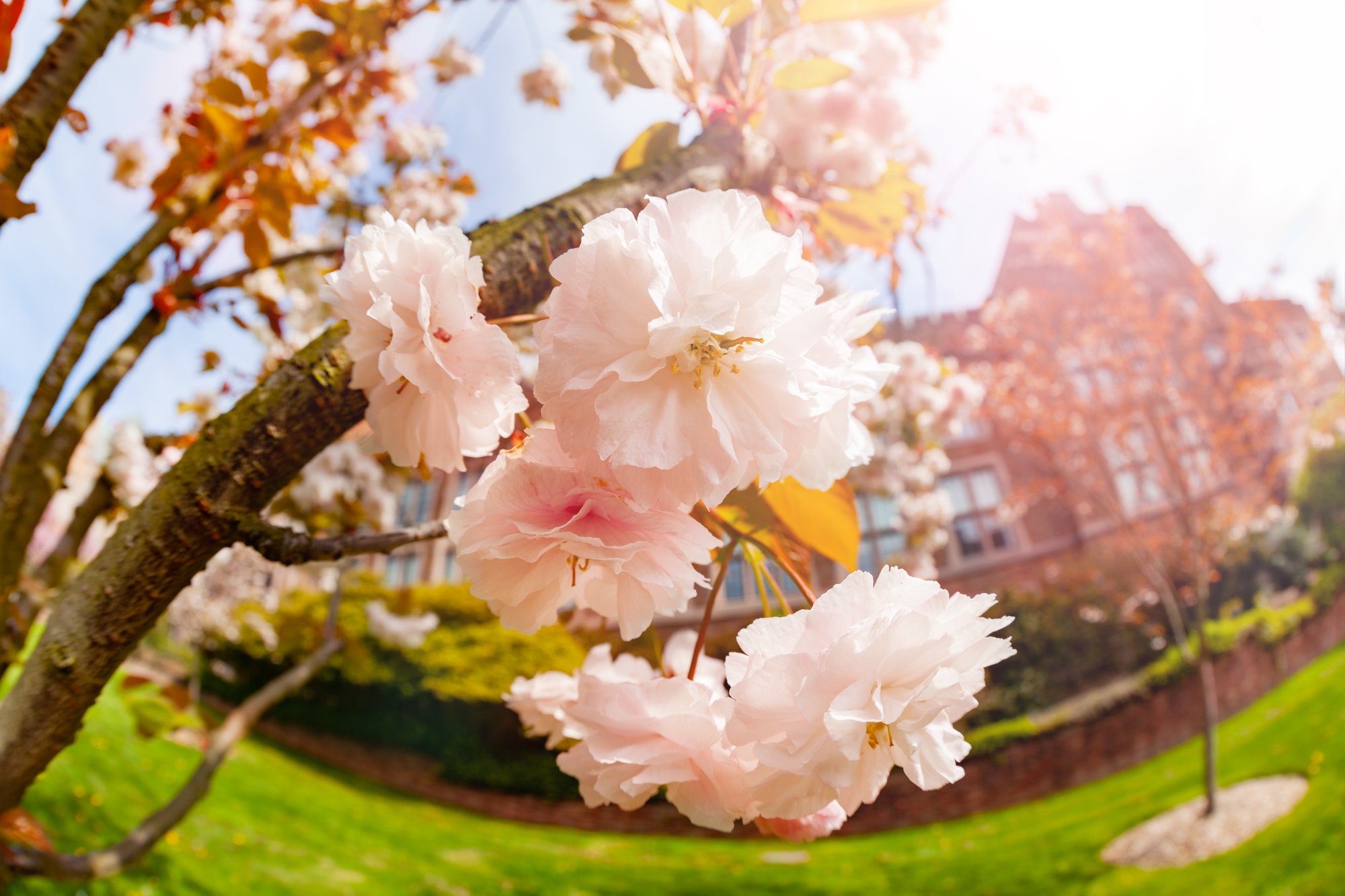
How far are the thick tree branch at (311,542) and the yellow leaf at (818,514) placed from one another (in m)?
0.26

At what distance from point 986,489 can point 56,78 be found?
450 inches

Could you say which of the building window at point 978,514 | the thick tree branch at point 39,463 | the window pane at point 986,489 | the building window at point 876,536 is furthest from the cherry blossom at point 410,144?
the window pane at point 986,489

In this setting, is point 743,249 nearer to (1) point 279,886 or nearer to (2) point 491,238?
(2) point 491,238

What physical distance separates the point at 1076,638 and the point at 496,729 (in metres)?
6.81

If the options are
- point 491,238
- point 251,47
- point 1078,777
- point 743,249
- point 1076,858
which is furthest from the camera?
point 1078,777

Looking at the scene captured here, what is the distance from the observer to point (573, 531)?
1.10 feet

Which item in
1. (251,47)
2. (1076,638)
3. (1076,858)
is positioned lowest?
(1076,858)

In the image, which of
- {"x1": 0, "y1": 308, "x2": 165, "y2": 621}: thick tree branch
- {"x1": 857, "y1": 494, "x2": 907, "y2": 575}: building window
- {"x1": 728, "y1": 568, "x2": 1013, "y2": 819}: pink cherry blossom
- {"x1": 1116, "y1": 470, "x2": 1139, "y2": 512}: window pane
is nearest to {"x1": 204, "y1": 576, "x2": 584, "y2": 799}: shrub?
{"x1": 857, "y1": 494, "x2": 907, "y2": 575}: building window

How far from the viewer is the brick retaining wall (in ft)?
21.2

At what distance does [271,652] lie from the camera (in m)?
8.31

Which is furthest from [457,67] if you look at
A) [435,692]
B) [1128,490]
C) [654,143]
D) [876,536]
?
[1128,490]

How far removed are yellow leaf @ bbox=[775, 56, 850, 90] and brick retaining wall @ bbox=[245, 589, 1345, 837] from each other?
677cm

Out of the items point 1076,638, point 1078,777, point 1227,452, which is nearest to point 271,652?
point 1078,777

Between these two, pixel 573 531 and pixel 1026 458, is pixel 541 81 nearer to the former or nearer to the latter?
pixel 573 531
